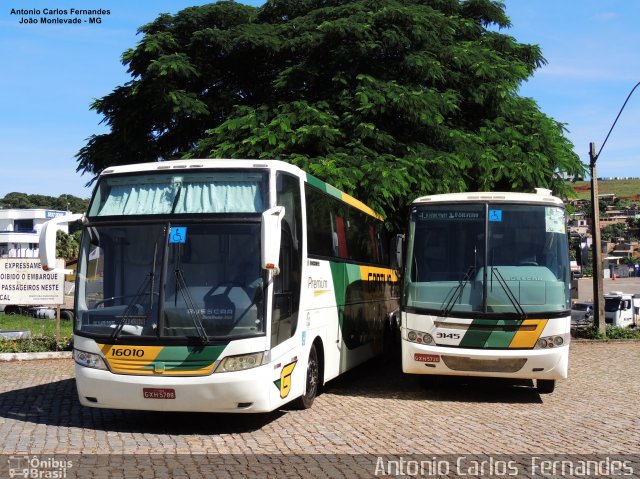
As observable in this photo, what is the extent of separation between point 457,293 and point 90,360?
17.6ft

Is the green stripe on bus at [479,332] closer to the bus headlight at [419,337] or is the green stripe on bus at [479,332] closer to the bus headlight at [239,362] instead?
the bus headlight at [419,337]

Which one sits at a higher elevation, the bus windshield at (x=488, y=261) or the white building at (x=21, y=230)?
the white building at (x=21, y=230)

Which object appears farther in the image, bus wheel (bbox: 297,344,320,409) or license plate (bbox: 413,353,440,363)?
license plate (bbox: 413,353,440,363)

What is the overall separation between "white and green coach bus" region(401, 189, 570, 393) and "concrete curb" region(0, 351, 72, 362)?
347 inches

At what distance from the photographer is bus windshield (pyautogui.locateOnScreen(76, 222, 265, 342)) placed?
8.91 meters

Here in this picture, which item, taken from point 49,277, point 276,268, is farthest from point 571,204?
point 276,268

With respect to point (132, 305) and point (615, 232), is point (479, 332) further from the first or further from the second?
point (615, 232)

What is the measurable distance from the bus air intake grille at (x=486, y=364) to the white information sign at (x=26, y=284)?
1062 centimetres

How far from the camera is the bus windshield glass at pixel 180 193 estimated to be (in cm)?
945

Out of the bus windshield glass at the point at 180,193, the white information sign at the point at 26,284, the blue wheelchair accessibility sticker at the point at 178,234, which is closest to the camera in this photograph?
the blue wheelchair accessibility sticker at the point at 178,234

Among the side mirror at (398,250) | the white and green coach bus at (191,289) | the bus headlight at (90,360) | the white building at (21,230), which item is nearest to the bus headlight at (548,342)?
the side mirror at (398,250)

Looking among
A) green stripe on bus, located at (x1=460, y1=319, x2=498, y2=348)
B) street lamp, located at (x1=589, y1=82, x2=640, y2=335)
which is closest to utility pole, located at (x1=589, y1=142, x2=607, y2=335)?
street lamp, located at (x1=589, y1=82, x2=640, y2=335)

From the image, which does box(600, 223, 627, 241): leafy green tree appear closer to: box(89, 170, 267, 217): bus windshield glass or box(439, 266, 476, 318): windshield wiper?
box(439, 266, 476, 318): windshield wiper

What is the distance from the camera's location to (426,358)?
11.6 meters
